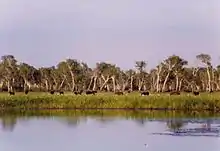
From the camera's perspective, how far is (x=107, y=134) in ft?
92.3

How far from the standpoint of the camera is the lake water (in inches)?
932

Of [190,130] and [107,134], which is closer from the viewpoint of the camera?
[107,134]

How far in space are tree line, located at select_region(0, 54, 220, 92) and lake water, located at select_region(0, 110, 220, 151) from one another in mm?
50250

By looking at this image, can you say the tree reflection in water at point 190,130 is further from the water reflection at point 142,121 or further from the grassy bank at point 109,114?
the grassy bank at point 109,114

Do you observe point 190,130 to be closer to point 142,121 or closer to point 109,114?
point 142,121

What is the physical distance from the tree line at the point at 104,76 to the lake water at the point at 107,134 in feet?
165

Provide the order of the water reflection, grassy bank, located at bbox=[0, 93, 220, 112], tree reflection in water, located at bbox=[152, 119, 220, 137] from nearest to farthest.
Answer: tree reflection in water, located at bbox=[152, 119, 220, 137] → the water reflection → grassy bank, located at bbox=[0, 93, 220, 112]

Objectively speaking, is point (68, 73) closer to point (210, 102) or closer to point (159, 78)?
point (159, 78)

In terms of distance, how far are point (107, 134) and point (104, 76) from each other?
217 feet

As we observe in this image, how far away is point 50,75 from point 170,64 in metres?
23.4

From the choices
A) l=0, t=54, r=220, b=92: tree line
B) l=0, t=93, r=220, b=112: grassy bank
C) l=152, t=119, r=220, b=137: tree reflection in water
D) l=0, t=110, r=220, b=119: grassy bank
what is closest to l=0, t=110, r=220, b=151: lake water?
l=152, t=119, r=220, b=137: tree reflection in water

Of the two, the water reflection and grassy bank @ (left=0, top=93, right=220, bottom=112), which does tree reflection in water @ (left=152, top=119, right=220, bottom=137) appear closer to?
the water reflection

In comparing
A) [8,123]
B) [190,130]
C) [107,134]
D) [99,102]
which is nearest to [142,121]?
[190,130]

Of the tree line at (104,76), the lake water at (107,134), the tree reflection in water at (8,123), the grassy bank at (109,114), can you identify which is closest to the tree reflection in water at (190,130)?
the lake water at (107,134)
